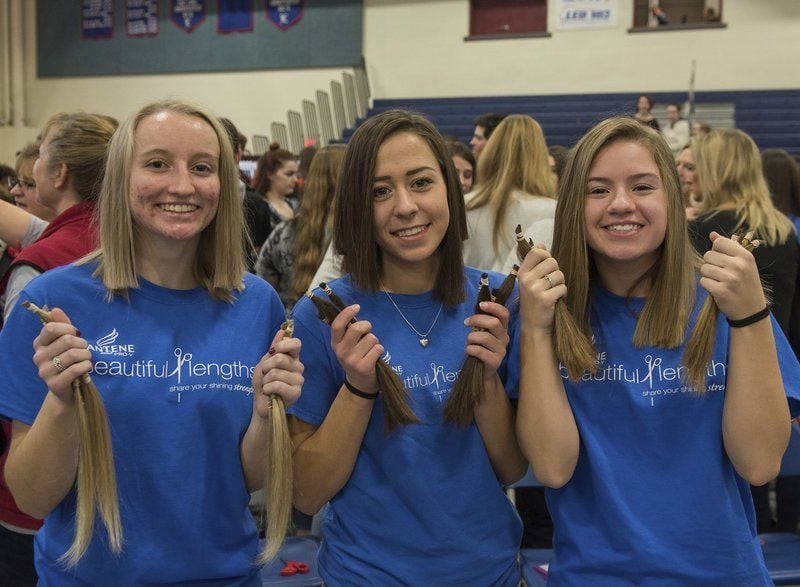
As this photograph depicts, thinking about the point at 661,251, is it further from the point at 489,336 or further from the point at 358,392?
the point at 358,392

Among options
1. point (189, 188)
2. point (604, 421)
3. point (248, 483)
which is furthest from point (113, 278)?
point (604, 421)

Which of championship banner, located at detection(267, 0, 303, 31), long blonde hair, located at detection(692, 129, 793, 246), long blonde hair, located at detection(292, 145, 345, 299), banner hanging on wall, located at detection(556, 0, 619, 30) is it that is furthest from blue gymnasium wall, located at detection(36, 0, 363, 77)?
long blonde hair, located at detection(692, 129, 793, 246)

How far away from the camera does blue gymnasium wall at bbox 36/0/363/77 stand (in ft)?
47.4

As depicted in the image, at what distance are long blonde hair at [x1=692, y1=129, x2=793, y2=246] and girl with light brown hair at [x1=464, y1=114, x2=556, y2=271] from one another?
0.68m

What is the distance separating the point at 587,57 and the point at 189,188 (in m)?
13.3

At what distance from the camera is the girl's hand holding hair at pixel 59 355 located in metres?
1.37

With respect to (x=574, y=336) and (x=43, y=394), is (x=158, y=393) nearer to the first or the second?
(x=43, y=394)

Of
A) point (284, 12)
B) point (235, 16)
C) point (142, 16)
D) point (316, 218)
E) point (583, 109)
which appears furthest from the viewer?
point (142, 16)

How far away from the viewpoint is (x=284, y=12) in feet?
47.6

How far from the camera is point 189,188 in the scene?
157cm

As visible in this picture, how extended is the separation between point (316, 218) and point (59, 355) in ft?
7.38

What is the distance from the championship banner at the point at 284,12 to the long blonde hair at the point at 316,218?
11.8 meters

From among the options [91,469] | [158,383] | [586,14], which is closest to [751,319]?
[158,383]

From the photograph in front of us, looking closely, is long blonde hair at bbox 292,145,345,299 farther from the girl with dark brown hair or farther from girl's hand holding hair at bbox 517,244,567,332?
girl's hand holding hair at bbox 517,244,567,332
